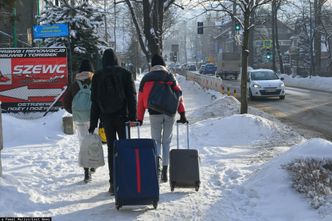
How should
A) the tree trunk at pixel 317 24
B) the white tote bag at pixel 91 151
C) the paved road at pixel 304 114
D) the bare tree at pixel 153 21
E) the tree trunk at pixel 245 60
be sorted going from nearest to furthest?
the white tote bag at pixel 91 151 → the paved road at pixel 304 114 → the tree trunk at pixel 245 60 → the bare tree at pixel 153 21 → the tree trunk at pixel 317 24

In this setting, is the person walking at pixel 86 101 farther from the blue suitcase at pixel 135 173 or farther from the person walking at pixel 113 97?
the blue suitcase at pixel 135 173

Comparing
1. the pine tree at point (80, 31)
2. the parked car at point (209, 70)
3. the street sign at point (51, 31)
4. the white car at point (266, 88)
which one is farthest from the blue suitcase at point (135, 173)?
the parked car at point (209, 70)

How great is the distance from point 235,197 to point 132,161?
59.1 inches

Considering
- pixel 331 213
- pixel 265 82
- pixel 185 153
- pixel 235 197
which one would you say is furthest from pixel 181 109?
pixel 265 82

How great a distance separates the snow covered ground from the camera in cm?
579

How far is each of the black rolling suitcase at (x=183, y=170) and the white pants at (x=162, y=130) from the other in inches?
18.8

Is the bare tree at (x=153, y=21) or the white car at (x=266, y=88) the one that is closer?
the bare tree at (x=153, y=21)

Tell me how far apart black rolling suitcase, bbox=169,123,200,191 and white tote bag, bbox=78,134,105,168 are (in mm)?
1156

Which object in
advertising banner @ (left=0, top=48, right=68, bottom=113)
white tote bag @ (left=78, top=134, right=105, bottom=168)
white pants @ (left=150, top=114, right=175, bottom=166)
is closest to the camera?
white pants @ (left=150, top=114, right=175, bottom=166)

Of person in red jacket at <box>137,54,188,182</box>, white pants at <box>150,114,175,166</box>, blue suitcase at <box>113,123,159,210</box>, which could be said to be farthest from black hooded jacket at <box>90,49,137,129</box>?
blue suitcase at <box>113,123,159,210</box>

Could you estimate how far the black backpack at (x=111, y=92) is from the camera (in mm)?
6523

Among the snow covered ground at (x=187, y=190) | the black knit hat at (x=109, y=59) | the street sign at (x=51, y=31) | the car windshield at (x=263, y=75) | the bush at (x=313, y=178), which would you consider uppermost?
the street sign at (x=51, y=31)

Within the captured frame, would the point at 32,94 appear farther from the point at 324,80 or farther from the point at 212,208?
the point at 324,80

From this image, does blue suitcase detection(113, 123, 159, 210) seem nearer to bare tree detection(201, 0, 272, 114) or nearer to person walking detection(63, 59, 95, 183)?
person walking detection(63, 59, 95, 183)
